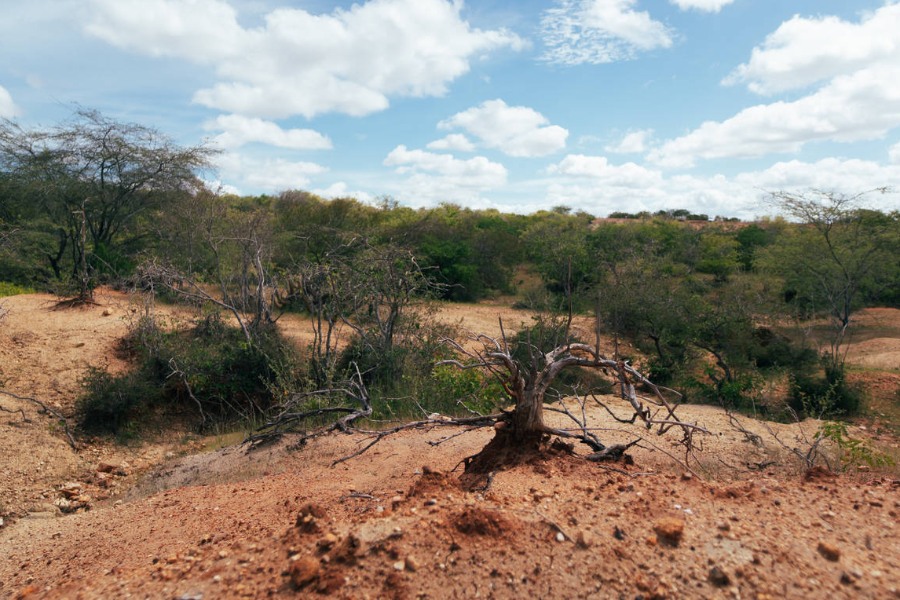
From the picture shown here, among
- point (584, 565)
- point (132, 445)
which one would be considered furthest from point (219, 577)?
point (132, 445)

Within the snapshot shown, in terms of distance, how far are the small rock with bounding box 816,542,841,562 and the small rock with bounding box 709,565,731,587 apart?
0.48m

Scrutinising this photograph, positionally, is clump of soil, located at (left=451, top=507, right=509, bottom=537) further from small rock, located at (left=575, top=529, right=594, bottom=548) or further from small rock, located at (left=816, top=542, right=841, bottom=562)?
small rock, located at (left=816, top=542, right=841, bottom=562)

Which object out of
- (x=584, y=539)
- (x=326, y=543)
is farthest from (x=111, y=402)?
(x=584, y=539)

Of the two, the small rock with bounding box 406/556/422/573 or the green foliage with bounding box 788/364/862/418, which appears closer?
the small rock with bounding box 406/556/422/573

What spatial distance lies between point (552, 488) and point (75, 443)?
7.18 m

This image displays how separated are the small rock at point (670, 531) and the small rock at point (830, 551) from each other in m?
0.56

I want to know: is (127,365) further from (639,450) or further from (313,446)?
(639,450)

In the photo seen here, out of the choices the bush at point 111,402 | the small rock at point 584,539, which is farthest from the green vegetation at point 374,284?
the small rock at point 584,539

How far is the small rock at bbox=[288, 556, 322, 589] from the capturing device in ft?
7.92

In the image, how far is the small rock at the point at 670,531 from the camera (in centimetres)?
253

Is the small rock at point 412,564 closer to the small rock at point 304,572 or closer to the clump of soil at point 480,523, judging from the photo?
the clump of soil at point 480,523

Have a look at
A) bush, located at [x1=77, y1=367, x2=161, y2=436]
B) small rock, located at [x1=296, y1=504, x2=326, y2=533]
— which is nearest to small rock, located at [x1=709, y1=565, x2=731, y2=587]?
small rock, located at [x1=296, y1=504, x2=326, y2=533]

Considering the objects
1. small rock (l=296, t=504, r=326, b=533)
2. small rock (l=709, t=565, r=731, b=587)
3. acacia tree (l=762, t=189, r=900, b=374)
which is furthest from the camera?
acacia tree (l=762, t=189, r=900, b=374)

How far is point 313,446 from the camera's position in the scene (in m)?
5.62
